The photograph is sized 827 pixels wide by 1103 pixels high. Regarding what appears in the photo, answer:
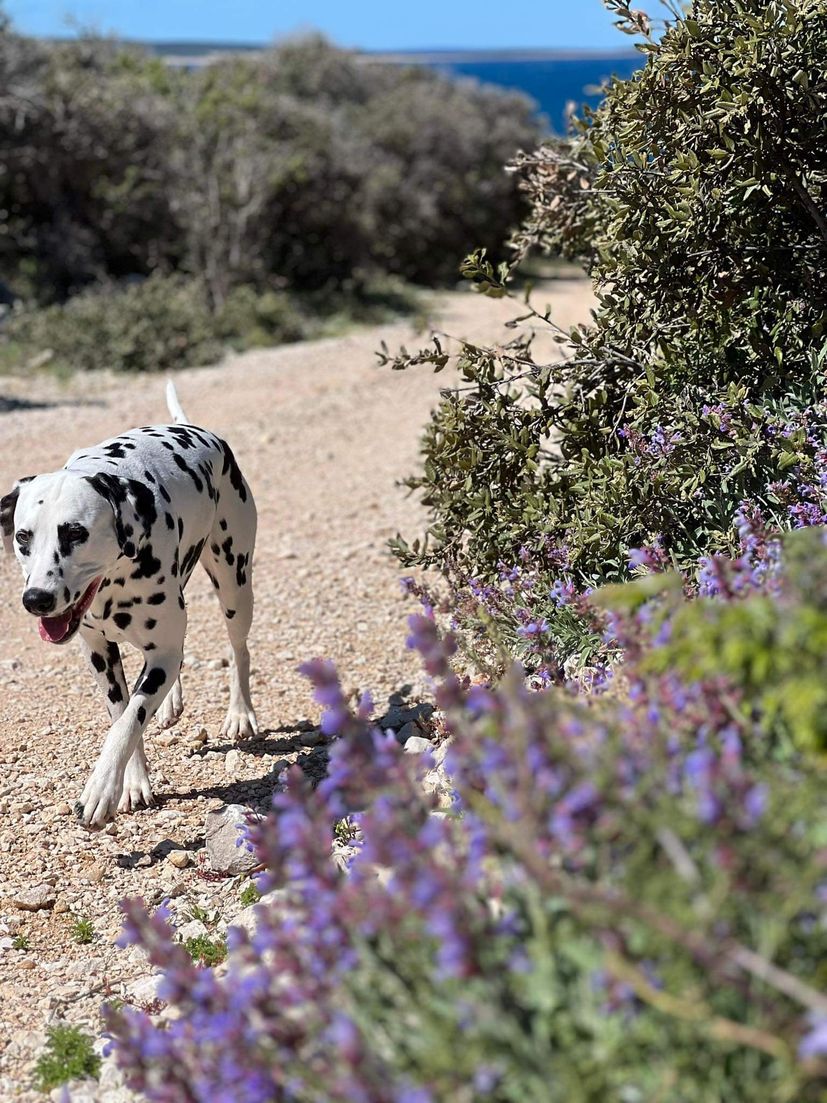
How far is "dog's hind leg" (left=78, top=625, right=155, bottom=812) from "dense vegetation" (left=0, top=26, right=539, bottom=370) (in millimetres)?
10444

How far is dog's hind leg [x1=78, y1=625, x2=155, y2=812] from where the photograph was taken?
194 inches

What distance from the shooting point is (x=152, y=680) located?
469 centimetres

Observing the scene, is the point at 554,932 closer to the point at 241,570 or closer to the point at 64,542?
the point at 64,542

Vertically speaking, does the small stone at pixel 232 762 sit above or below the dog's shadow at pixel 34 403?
above

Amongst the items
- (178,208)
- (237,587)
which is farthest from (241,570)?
(178,208)

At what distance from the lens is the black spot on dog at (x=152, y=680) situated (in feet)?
15.2

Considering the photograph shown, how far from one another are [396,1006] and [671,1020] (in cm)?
55

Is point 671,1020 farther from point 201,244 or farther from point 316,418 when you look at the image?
point 201,244

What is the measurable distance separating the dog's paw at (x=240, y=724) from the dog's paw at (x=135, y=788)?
730 mm

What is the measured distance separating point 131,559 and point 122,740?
710 millimetres

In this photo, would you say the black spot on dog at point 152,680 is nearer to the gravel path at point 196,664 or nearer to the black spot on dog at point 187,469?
the gravel path at point 196,664

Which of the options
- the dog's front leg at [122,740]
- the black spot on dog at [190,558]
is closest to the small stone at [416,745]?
the dog's front leg at [122,740]

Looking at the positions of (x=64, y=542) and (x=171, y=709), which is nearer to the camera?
(x=64, y=542)

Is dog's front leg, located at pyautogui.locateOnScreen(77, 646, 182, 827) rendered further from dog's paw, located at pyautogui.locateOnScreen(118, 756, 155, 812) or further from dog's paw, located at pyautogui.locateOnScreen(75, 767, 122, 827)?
dog's paw, located at pyautogui.locateOnScreen(118, 756, 155, 812)
